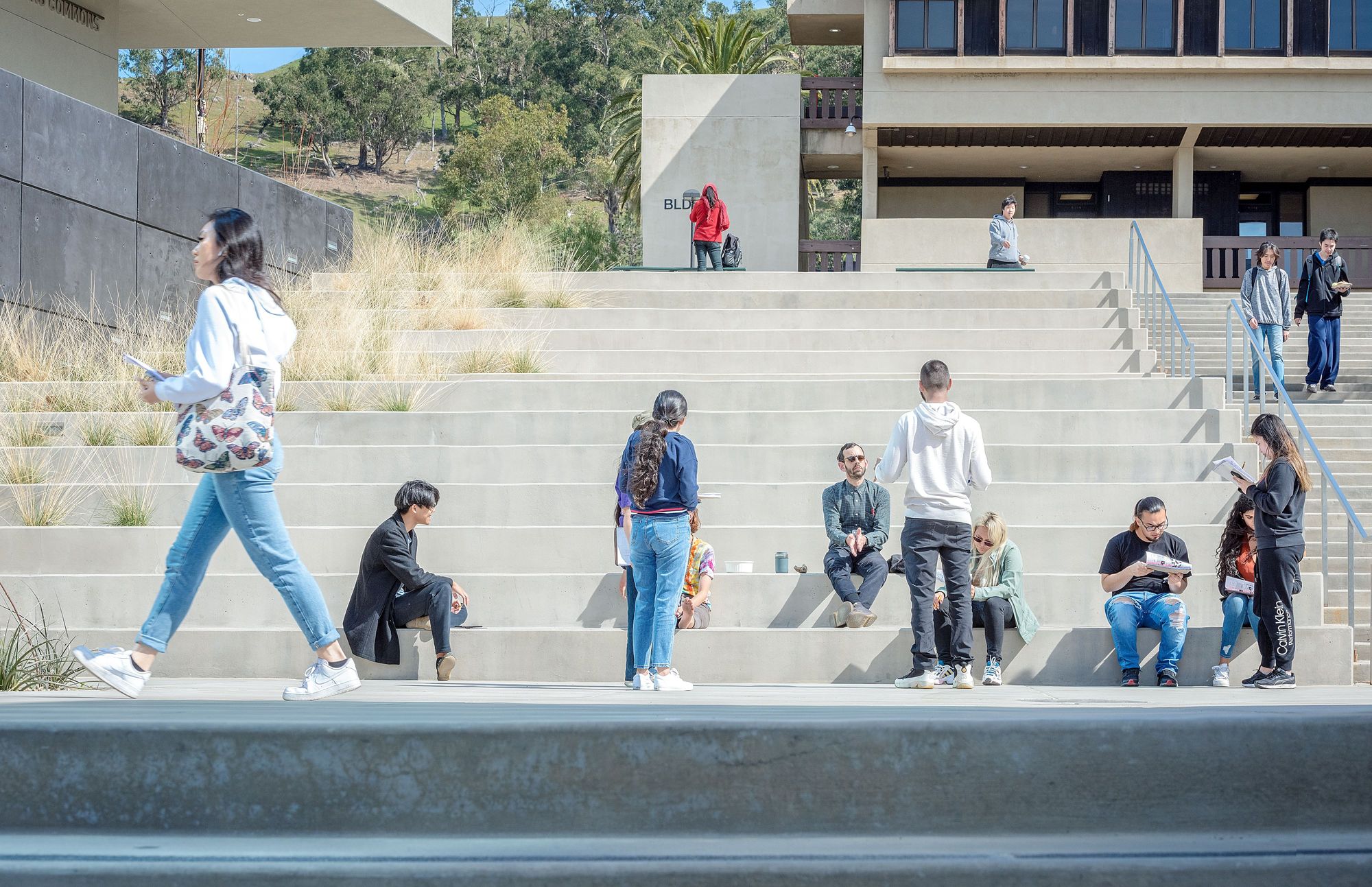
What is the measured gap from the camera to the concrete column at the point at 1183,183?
2547 centimetres

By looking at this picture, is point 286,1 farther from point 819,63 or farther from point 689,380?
point 819,63

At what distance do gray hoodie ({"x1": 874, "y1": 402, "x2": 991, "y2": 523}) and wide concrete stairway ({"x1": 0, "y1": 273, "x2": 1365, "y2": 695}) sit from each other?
954 millimetres

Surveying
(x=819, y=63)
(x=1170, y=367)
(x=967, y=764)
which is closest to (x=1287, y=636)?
→ (x=967, y=764)

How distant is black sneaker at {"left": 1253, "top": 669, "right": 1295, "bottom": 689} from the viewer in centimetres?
705

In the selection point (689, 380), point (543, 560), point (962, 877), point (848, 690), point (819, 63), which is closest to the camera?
point (962, 877)

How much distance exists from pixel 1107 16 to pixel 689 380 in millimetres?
16969

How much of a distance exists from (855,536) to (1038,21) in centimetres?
1946

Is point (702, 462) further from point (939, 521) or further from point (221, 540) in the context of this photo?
point (221, 540)

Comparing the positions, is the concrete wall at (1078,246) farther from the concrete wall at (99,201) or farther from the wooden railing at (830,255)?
the concrete wall at (99,201)

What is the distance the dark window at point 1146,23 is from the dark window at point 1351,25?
2.85m

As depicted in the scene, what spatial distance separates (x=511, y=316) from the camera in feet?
46.4

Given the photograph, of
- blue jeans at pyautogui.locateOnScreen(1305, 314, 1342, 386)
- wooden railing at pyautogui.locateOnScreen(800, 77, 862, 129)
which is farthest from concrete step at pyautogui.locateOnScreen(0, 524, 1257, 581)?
wooden railing at pyautogui.locateOnScreen(800, 77, 862, 129)

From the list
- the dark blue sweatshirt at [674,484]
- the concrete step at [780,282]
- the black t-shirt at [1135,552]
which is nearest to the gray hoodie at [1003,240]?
the concrete step at [780,282]

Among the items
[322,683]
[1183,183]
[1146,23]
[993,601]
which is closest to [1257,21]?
[1146,23]
